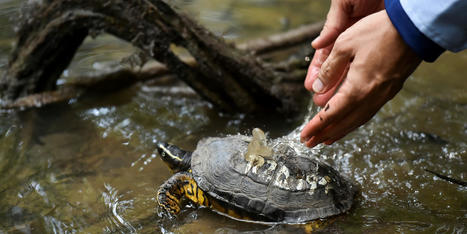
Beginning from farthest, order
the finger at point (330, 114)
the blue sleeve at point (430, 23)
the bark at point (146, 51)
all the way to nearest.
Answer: the bark at point (146, 51) < the finger at point (330, 114) < the blue sleeve at point (430, 23)

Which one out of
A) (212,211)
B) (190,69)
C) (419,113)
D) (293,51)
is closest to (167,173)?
(212,211)

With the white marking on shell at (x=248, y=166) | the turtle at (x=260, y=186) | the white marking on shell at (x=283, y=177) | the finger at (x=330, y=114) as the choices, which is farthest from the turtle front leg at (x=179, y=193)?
the finger at (x=330, y=114)

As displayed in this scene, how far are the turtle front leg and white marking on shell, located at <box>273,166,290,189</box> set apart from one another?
0.56m

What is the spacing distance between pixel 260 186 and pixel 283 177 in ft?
0.56

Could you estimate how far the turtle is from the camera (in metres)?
2.54

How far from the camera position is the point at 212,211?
2838 millimetres

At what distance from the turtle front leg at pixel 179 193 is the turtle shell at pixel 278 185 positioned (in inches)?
3.7

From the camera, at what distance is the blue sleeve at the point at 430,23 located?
1.68 meters

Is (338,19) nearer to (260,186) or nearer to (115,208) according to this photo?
(260,186)

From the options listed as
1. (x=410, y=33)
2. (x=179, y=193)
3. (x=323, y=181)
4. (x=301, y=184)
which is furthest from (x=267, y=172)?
(x=410, y=33)

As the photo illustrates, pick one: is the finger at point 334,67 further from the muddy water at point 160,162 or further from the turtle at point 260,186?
the muddy water at point 160,162

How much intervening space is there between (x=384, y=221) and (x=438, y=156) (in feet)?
3.59

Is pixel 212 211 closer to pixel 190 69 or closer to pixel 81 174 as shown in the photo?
pixel 81 174

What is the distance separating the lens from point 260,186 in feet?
8.56
